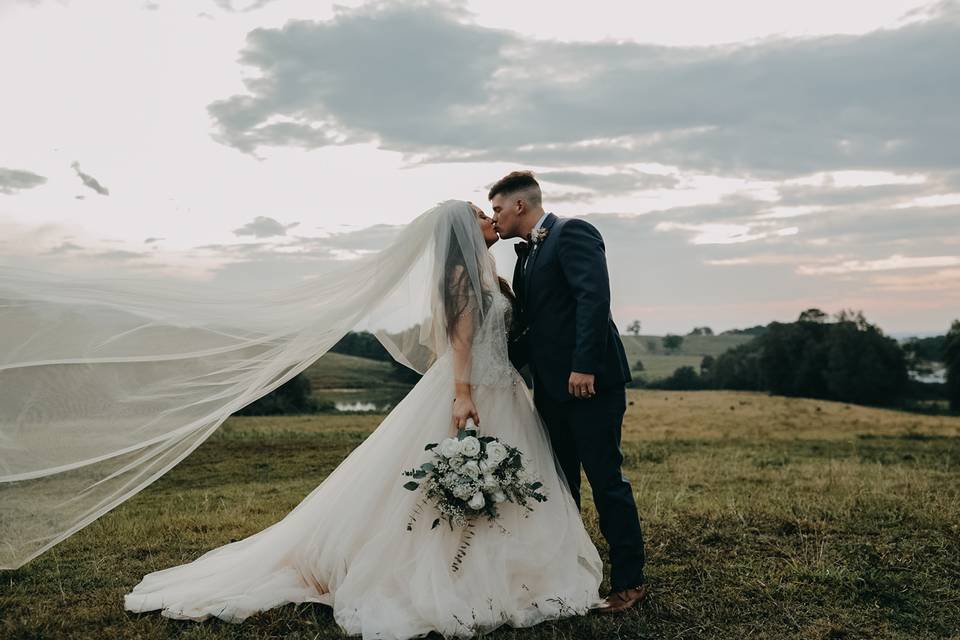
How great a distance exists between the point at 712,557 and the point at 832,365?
6250 centimetres

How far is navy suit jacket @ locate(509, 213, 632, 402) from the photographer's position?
5.32m

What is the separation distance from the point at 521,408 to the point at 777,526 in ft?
10.9

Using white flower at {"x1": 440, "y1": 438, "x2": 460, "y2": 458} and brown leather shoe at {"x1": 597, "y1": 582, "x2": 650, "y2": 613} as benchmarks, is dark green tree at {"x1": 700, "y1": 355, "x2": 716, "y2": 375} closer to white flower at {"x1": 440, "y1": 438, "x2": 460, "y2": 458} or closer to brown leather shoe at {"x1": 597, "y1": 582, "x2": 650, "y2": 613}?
brown leather shoe at {"x1": 597, "y1": 582, "x2": 650, "y2": 613}

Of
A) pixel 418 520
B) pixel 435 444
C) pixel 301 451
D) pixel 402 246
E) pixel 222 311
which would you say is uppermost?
pixel 402 246

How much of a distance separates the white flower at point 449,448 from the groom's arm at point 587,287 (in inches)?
39.4

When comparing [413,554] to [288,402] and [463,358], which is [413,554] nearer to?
[463,358]

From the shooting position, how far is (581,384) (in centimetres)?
534

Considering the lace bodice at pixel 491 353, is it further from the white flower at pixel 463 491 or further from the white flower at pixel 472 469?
the white flower at pixel 463 491

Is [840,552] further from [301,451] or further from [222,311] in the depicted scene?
[301,451]

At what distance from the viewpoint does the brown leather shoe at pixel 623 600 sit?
5402 millimetres

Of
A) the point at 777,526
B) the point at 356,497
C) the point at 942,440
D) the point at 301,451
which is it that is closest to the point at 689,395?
the point at 942,440

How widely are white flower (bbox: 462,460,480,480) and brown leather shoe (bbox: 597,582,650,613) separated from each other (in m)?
1.37

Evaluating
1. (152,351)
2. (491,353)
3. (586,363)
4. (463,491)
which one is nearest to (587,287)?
(586,363)

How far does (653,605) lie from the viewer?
5.53 m
